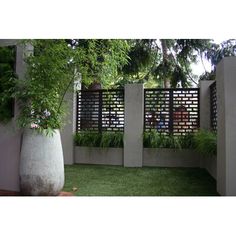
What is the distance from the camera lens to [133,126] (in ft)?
19.6

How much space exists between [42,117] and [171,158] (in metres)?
3.25

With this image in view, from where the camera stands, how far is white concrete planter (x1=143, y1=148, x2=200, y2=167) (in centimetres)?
590

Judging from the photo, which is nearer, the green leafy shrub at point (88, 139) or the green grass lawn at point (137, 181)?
the green grass lawn at point (137, 181)

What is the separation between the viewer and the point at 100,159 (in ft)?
20.2

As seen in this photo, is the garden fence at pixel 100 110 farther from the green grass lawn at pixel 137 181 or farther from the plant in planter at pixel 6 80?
the plant in planter at pixel 6 80

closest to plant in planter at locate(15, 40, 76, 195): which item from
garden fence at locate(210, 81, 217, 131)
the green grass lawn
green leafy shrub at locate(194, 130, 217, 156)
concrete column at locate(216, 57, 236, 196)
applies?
the green grass lawn

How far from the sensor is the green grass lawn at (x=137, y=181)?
3.92 m

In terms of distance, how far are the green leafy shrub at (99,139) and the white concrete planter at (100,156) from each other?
0.11 metres

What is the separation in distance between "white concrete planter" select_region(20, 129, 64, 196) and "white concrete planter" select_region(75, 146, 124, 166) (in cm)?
268

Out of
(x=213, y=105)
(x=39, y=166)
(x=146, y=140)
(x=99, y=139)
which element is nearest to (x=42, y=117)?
(x=39, y=166)

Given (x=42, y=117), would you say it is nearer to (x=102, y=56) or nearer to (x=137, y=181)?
(x=102, y=56)

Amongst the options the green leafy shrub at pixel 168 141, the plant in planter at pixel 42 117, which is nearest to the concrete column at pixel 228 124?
the plant in planter at pixel 42 117
